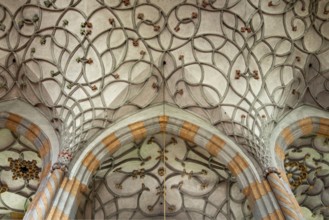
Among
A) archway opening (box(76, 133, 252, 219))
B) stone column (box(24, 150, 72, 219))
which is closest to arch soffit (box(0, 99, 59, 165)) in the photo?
stone column (box(24, 150, 72, 219))

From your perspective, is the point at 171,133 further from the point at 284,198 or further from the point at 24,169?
the point at 24,169

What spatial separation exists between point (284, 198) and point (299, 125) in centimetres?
278

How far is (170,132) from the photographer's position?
1080 cm

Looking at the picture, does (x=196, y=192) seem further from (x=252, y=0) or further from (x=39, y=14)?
(x=39, y=14)

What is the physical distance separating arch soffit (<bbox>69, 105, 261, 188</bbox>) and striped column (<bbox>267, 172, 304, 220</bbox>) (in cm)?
42

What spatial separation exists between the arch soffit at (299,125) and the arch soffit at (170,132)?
3.75 feet

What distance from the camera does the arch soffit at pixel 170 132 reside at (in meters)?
9.37

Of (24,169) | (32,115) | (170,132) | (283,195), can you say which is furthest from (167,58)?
(24,169)

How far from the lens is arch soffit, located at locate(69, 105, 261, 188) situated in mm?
9367

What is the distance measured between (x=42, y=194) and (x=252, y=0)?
6.73 m

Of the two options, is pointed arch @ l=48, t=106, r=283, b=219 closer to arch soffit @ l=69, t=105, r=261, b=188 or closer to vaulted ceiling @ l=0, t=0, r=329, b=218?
arch soffit @ l=69, t=105, r=261, b=188

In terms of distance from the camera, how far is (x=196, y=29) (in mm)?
10578

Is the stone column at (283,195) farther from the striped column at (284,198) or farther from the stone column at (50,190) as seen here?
the stone column at (50,190)

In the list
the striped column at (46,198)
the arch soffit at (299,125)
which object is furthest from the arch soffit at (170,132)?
the arch soffit at (299,125)
